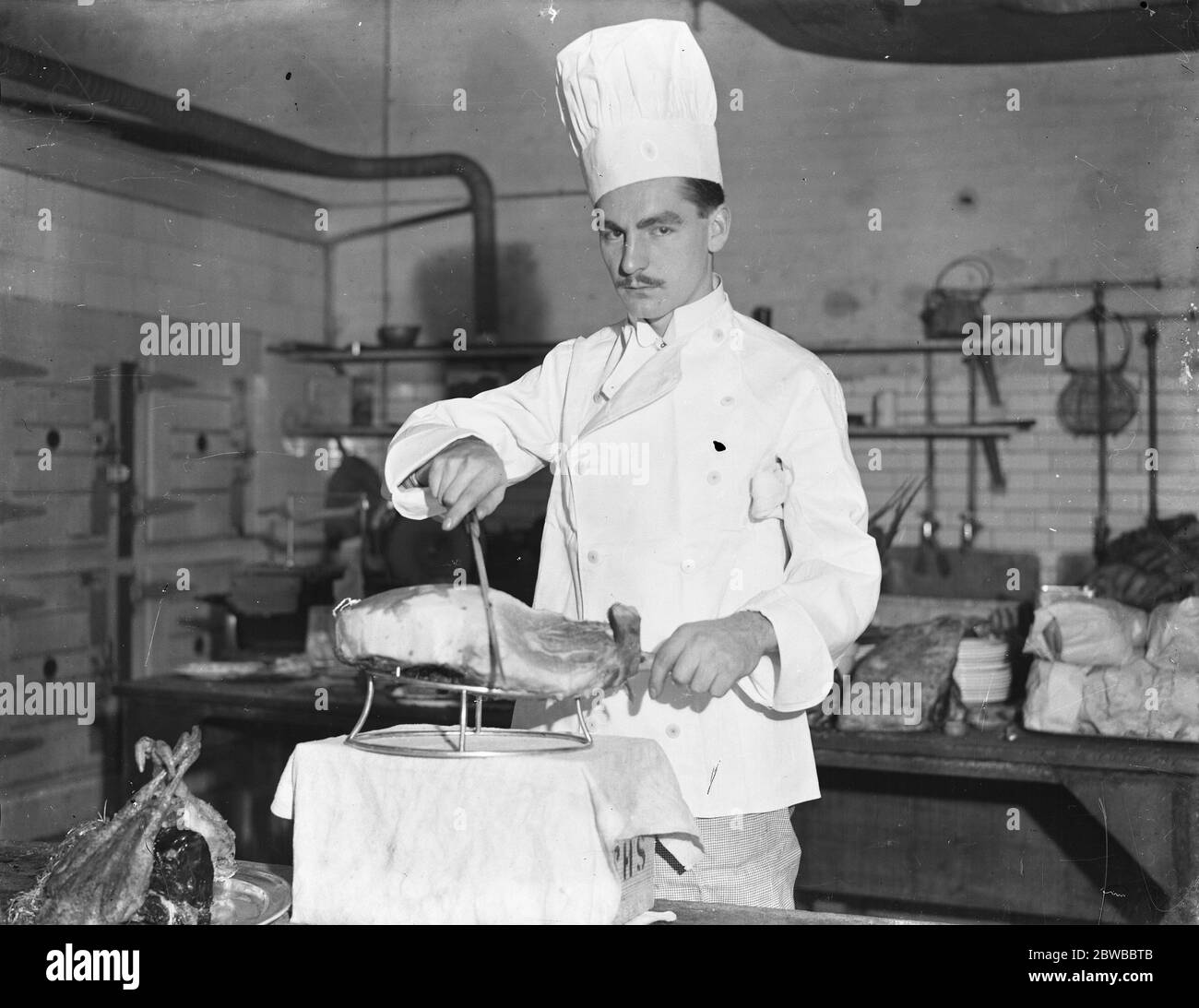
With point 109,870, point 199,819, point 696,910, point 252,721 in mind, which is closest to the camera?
point 109,870

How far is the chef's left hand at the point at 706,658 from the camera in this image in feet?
6.48

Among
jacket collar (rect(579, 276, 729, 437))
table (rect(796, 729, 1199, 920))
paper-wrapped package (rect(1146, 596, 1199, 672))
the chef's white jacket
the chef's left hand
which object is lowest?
table (rect(796, 729, 1199, 920))

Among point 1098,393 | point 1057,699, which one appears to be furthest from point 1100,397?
point 1057,699

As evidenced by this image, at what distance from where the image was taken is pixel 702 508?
2504 mm

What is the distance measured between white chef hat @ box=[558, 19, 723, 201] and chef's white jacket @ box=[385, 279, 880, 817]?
29 cm

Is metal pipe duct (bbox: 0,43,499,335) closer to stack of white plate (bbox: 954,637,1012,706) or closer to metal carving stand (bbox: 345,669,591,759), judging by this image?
stack of white plate (bbox: 954,637,1012,706)


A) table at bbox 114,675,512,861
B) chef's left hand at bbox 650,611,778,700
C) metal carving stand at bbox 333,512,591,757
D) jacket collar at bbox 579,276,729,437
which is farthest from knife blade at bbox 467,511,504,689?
table at bbox 114,675,512,861

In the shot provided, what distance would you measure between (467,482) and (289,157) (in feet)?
17.5

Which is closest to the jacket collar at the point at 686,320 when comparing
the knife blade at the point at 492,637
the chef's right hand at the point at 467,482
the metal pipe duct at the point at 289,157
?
the chef's right hand at the point at 467,482

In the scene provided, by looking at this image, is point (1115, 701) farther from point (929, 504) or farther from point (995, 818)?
point (929, 504)

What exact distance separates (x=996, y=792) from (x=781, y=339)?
2508 mm

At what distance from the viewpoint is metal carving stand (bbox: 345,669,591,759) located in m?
1.89

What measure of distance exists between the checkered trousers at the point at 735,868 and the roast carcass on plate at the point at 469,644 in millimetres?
543
